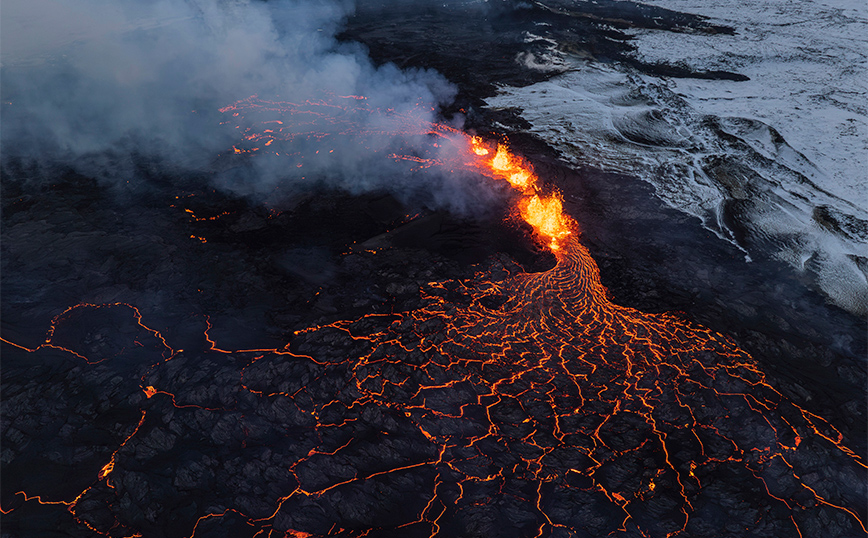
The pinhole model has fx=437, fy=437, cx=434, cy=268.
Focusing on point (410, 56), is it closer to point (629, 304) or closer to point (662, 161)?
point (662, 161)

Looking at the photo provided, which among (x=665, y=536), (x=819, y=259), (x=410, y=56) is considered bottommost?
(x=665, y=536)

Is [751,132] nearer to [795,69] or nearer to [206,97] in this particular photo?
[795,69]

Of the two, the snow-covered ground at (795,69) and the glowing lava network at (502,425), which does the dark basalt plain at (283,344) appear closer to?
the glowing lava network at (502,425)

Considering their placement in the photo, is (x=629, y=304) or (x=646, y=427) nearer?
(x=646, y=427)

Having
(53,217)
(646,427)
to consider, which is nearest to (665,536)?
(646,427)

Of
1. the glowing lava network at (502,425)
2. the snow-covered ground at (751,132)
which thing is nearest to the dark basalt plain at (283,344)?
the glowing lava network at (502,425)
